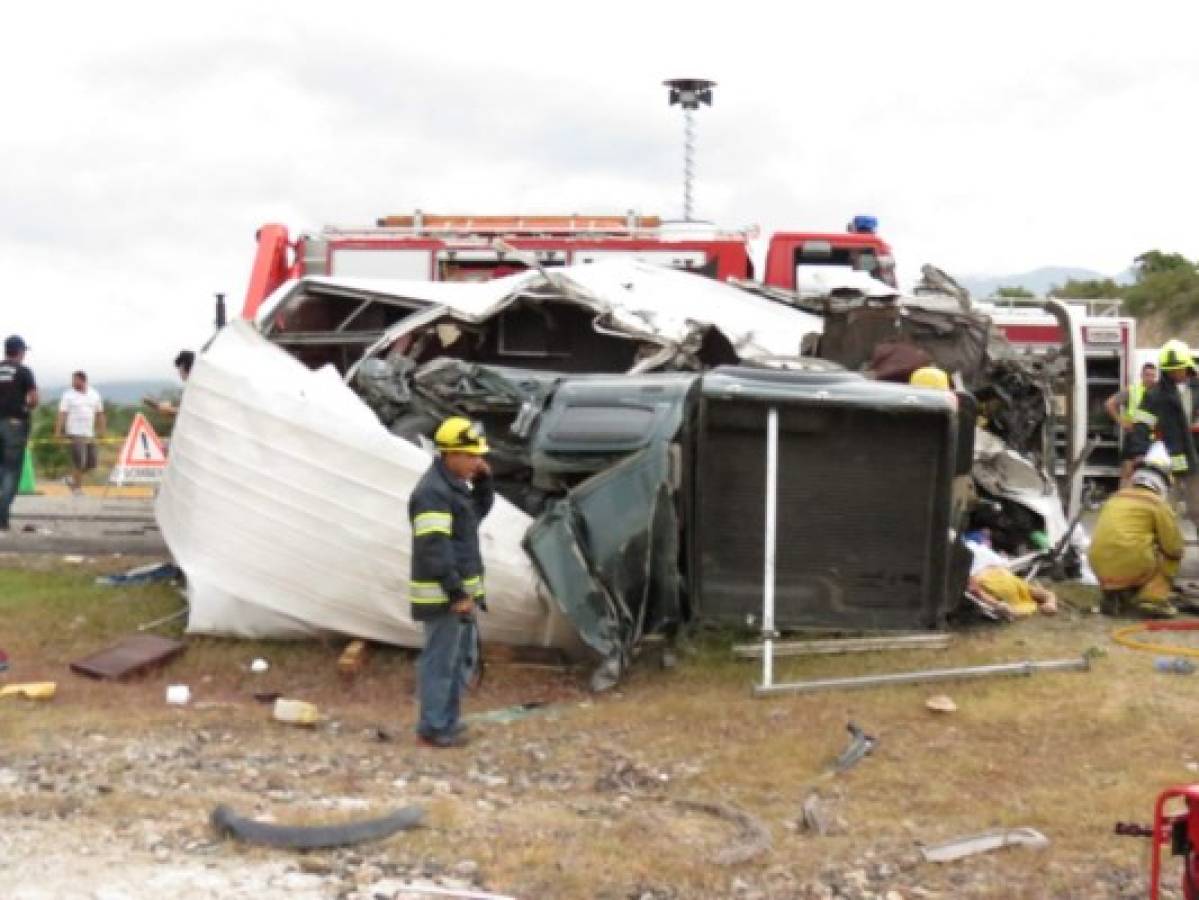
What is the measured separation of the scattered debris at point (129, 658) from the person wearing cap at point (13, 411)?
4.40 meters

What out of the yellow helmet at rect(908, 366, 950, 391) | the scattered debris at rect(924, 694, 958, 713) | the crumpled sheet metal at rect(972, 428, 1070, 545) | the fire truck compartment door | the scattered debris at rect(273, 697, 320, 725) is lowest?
the scattered debris at rect(273, 697, 320, 725)

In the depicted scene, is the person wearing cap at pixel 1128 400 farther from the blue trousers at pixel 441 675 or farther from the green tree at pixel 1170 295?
the green tree at pixel 1170 295

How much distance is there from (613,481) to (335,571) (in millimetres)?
1529

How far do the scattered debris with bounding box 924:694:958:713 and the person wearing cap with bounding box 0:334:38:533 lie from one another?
8092mm

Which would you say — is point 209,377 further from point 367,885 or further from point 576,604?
point 367,885

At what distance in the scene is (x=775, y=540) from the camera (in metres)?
7.75

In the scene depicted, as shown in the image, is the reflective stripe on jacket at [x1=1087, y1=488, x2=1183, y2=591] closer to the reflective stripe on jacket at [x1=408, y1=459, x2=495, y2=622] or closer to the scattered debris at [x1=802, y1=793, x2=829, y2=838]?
the scattered debris at [x1=802, y1=793, x2=829, y2=838]

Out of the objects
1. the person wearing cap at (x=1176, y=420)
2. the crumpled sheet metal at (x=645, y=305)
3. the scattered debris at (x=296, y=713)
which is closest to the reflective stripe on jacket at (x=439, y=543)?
the scattered debris at (x=296, y=713)

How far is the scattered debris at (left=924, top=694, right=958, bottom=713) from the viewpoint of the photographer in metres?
6.77

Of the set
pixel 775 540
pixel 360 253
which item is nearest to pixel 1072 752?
pixel 775 540

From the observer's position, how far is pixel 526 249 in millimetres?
11242

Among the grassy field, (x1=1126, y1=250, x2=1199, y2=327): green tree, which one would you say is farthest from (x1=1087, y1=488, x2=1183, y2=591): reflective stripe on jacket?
(x1=1126, y1=250, x2=1199, y2=327): green tree

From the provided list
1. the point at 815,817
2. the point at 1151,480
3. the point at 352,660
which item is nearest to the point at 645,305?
the point at 352,660

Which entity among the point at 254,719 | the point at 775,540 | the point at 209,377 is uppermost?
the point at 209,377
